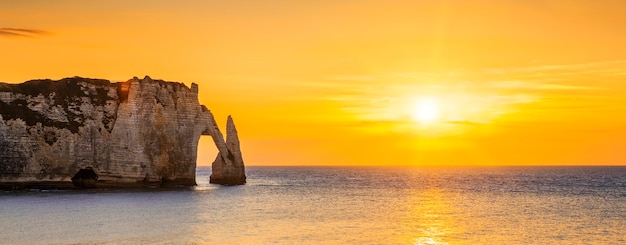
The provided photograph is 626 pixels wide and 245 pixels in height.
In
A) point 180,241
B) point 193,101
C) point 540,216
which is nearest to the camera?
point 180,241

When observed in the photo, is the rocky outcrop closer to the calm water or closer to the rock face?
the rock face

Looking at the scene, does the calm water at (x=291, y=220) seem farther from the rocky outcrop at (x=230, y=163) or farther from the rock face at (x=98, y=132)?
the rocky outcrop at (x=230, y=163)

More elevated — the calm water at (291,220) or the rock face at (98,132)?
the rock face at (98,132)

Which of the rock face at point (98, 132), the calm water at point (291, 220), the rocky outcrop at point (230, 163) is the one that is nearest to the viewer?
the calm water at point (291, 220)

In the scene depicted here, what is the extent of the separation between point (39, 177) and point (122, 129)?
33.9 feet

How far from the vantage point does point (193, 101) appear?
87.5 meters

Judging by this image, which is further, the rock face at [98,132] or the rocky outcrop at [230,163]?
the rocky outcrop at [230,163]

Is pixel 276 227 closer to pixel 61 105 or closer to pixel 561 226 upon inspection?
pixel 561 226

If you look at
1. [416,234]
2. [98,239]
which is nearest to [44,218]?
[98,239]

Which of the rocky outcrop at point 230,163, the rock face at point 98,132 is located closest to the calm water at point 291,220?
the rock face at point 98,132

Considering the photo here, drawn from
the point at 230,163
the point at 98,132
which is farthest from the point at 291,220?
the point at 230,163

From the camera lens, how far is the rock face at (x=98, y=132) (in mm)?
74062

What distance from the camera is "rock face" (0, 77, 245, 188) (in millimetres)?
74062

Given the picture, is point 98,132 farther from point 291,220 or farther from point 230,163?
point 291,220
